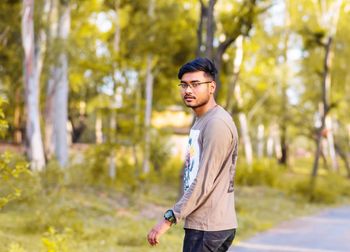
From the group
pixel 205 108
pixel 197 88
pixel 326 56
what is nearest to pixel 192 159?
pixel 205 108

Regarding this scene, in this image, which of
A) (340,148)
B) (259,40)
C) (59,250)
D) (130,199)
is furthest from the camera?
(340,148)

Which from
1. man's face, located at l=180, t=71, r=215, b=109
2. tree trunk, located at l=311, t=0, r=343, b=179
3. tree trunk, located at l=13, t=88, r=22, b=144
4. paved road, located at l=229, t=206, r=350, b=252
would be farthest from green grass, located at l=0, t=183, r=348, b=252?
tree trunk, located at l=13, t=88, r=22, b=144

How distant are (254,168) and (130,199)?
10.7 metres

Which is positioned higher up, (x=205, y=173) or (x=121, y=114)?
(x=205, y=173)

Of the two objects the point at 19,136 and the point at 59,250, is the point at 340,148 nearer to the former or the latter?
the point at 19,136

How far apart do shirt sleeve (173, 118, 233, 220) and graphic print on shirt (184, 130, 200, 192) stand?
0.22ft

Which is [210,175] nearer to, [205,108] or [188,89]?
[205,108]

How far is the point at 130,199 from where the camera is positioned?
1619cm

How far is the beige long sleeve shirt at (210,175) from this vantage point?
381 cm

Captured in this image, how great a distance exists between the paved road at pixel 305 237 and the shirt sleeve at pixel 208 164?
6.71 m

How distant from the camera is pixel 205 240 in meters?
3.88

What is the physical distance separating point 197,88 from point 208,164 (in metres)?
0.46

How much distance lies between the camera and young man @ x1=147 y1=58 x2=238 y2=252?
381cm

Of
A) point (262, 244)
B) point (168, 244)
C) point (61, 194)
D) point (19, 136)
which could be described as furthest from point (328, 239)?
point (19, 136)
